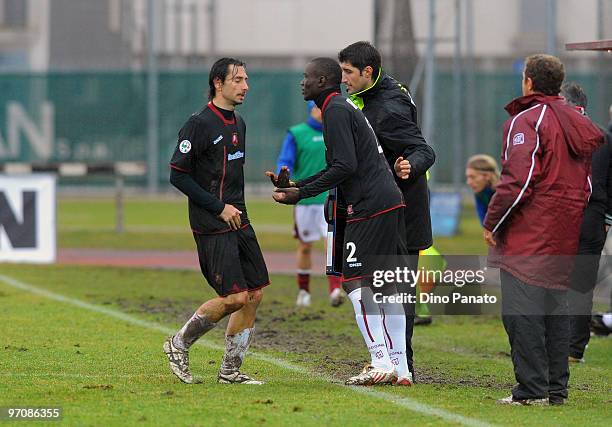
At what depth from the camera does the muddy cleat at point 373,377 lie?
8953 mm

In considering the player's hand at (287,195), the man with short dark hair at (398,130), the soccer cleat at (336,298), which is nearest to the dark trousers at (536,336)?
the man with short dark hair at (398,130)

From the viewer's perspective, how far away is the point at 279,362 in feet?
33.7

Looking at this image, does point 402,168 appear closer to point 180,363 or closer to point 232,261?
point 232,261

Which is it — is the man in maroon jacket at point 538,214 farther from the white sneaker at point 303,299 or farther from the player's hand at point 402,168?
the white sneaker at point 303,299

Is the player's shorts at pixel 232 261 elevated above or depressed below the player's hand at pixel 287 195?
below

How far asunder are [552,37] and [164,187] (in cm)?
1503

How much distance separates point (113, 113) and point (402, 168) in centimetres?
2490

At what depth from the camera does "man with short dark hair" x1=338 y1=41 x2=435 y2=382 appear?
29.6ft

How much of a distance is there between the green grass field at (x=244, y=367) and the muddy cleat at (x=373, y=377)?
11 centimetres

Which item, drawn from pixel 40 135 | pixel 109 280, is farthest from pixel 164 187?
pixel 109 280

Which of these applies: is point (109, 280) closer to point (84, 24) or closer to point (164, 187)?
point (164, 187)

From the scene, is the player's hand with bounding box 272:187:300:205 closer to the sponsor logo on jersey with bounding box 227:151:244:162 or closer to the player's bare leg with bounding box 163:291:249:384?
the sponsor logo on jersey with bounding box 227:151:244:162

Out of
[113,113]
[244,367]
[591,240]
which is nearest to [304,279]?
[591,240]

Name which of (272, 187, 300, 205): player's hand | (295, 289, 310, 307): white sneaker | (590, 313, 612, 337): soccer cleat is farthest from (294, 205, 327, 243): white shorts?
(272, 187, 300, 205): player's hand
